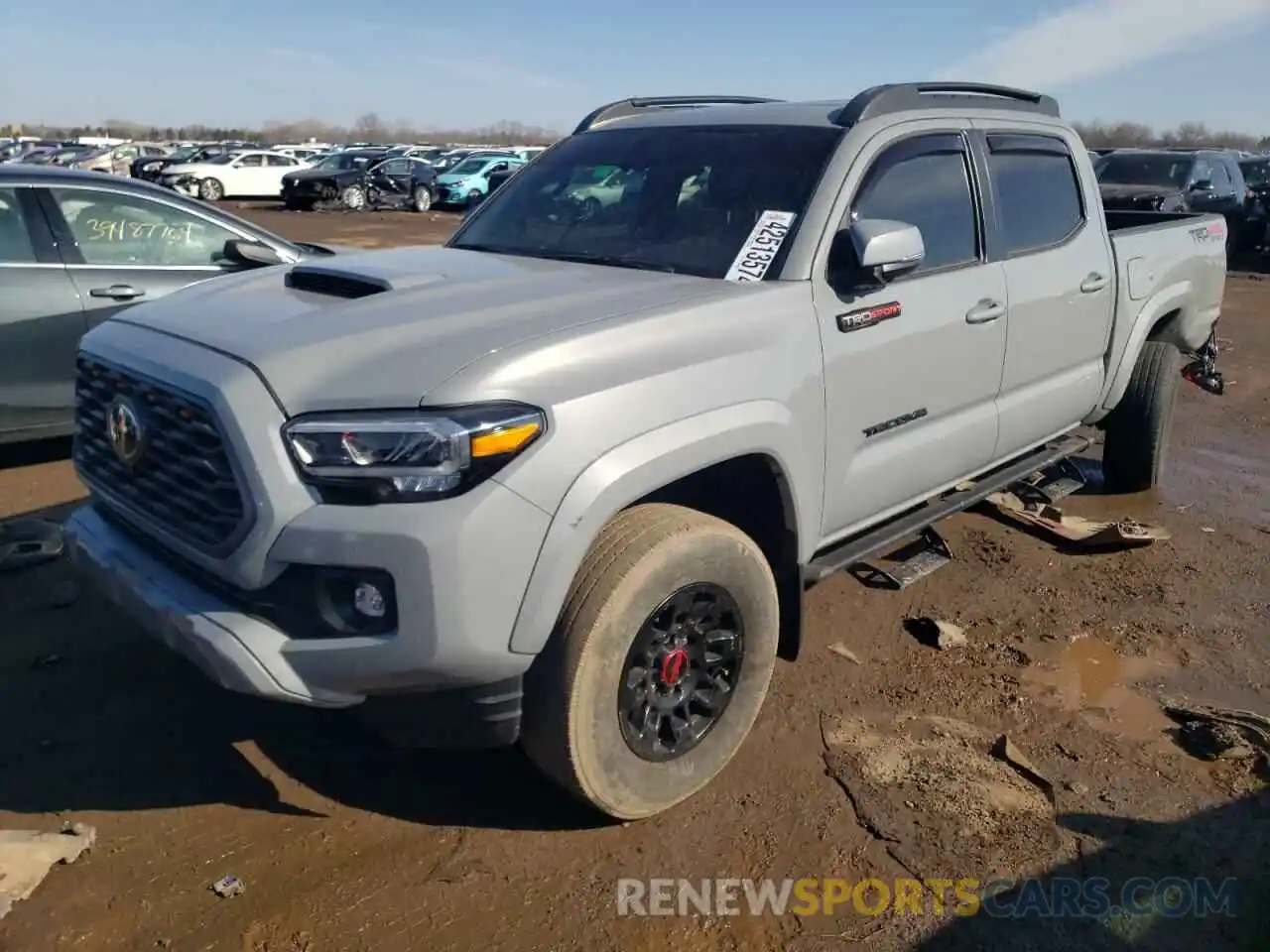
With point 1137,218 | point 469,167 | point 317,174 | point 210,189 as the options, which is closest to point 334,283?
point 1137,218

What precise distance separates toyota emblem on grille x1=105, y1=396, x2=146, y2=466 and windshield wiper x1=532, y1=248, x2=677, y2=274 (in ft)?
4.90

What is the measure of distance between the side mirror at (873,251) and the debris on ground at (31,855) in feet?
8.87

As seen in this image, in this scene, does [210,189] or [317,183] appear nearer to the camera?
[317,183]

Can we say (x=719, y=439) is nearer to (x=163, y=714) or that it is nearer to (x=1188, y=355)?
(x=163, y=714)

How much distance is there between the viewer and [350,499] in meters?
2.43

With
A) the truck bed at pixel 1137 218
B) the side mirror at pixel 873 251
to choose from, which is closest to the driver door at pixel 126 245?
the side mirror at pixel 873 251

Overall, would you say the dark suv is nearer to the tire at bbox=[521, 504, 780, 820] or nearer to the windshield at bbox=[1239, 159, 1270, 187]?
the windshield at bbox=[1239, 159, 1270, 187]

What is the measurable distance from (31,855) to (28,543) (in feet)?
7.54

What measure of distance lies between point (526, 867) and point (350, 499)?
113 centimetres

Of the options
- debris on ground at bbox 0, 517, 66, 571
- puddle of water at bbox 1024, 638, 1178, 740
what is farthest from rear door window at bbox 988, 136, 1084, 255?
debris on ground at bbox 0, 517, 66, 571

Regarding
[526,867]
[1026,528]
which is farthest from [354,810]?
[1026,528]

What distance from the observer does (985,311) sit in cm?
393

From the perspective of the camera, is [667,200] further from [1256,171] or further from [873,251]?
[1256,171]

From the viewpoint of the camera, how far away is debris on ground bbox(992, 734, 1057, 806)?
3191 millimetres
